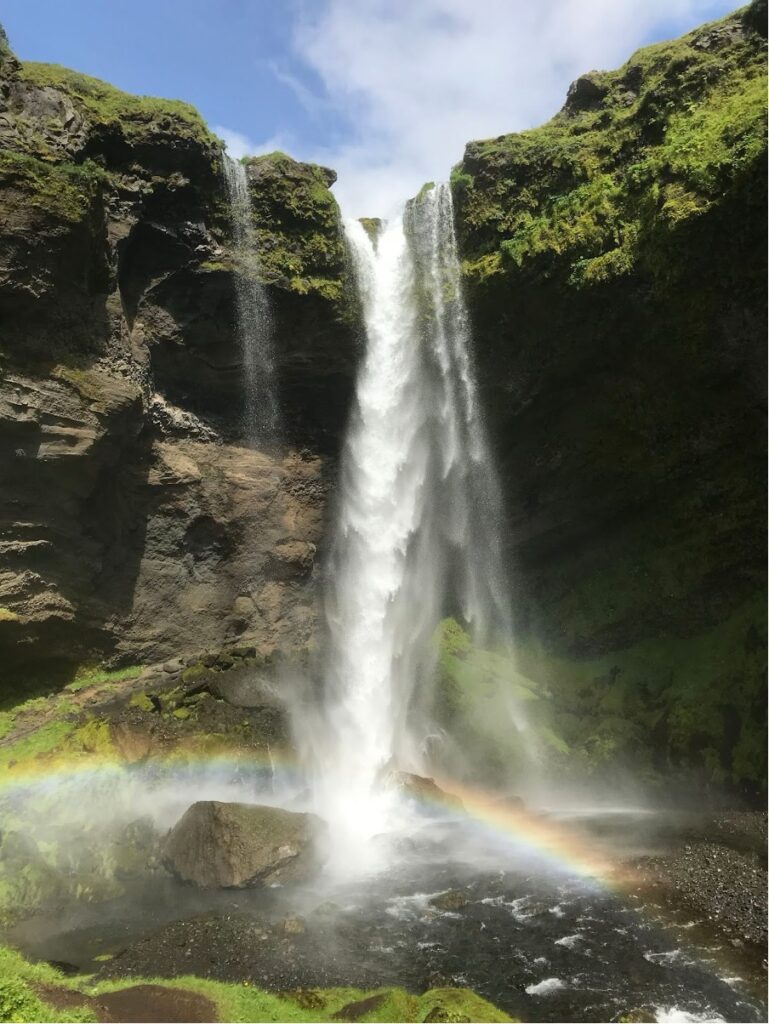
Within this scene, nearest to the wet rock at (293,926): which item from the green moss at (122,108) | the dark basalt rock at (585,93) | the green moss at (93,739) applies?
the green moss at (93,739)

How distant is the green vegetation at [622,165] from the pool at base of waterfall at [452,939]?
17.9m

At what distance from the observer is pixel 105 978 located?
11.5 metres

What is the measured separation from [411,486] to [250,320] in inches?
368

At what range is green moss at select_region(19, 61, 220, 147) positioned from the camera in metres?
23.5

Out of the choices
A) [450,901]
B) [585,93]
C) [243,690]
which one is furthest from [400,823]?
[585,93]

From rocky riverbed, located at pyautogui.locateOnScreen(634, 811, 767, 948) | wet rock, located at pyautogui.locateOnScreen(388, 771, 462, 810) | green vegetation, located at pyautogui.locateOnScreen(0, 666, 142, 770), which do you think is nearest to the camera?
rocky riverbed, located at pyautogui.locateOnScreen(634, 811, 767, 948)

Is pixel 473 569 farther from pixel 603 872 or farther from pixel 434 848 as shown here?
pixel 603 872

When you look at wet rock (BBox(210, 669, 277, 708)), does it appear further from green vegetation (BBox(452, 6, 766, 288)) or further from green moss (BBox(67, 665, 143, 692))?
green vegetation (BBox(452, 6, 766, 288))

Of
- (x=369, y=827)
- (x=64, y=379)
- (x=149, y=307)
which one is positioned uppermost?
(x=149, y=307)

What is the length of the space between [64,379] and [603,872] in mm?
20571

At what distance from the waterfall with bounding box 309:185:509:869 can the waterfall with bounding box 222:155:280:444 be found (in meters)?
3.72

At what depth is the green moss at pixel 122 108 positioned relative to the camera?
2352 centimetres

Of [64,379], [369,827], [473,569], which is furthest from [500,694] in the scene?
[64,379]

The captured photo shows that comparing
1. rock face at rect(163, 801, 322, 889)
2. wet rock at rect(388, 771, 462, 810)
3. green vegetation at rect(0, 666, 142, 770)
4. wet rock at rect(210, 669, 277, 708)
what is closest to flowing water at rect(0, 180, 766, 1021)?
wet rock at rect(388, 771, 462, 810)
